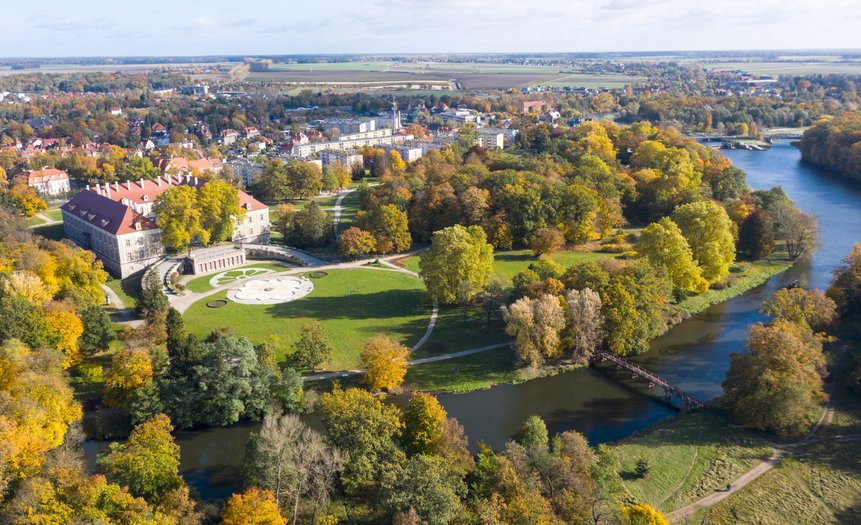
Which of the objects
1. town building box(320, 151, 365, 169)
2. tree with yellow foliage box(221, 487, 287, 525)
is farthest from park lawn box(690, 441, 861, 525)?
town building box(320, 151, 365, 169)

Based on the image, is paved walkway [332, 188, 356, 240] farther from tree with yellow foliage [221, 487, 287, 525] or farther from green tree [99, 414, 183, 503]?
tree with yellow foliage [221, 487, 287, 525]

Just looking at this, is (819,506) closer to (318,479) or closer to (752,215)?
(318,479)

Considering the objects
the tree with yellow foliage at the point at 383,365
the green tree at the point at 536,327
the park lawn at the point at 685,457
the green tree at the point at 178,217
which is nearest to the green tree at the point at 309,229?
the green tree at the point at 178,217

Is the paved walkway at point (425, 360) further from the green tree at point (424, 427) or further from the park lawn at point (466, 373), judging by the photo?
the green tree at point (424, 427)

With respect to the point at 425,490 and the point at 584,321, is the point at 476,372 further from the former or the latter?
the point at 425,490

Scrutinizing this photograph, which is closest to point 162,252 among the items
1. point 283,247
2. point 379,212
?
point 283,247

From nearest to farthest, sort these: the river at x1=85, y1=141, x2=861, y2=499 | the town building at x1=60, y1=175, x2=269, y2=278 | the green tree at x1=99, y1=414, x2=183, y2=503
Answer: the green tree at x1=99, y1=414, x2=183, y2=503
the river at x1=85, y1=141, x2=861, y2=499
the town building at x1=60, y1=175, x2=269, y2=278

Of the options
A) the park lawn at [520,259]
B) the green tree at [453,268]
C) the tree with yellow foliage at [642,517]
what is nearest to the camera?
the tree with yellow foliage at [642,517]
